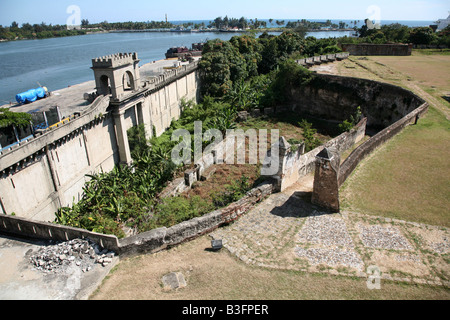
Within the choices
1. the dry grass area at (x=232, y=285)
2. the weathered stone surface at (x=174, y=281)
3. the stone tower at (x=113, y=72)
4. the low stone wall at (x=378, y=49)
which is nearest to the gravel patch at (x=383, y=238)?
the dry grass area at (x=232, y=285)

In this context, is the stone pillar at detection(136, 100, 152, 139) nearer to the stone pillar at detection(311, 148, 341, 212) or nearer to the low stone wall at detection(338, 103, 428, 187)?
the low stone wall at detection(338, 103, 428, 187)

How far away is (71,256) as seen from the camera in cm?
862

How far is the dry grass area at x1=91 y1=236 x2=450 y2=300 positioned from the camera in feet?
25.5

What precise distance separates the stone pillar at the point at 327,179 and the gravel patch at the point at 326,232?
0.63m

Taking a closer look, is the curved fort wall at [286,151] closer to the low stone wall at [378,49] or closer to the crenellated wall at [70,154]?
the crenellated wall at [70,154]

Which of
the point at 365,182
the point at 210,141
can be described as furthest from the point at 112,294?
the point at 210,141

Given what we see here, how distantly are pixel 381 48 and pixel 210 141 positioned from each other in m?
32.8

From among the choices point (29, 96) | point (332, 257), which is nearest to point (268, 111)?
point (29, 96)

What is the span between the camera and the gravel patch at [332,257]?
8938 millimetres

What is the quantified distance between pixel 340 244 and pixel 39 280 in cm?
836

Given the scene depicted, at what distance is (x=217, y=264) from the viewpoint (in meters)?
8.99

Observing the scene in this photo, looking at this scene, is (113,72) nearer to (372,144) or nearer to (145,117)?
(145,117)

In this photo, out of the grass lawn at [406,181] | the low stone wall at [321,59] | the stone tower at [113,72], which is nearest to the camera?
the grass lawn at [406,181]
